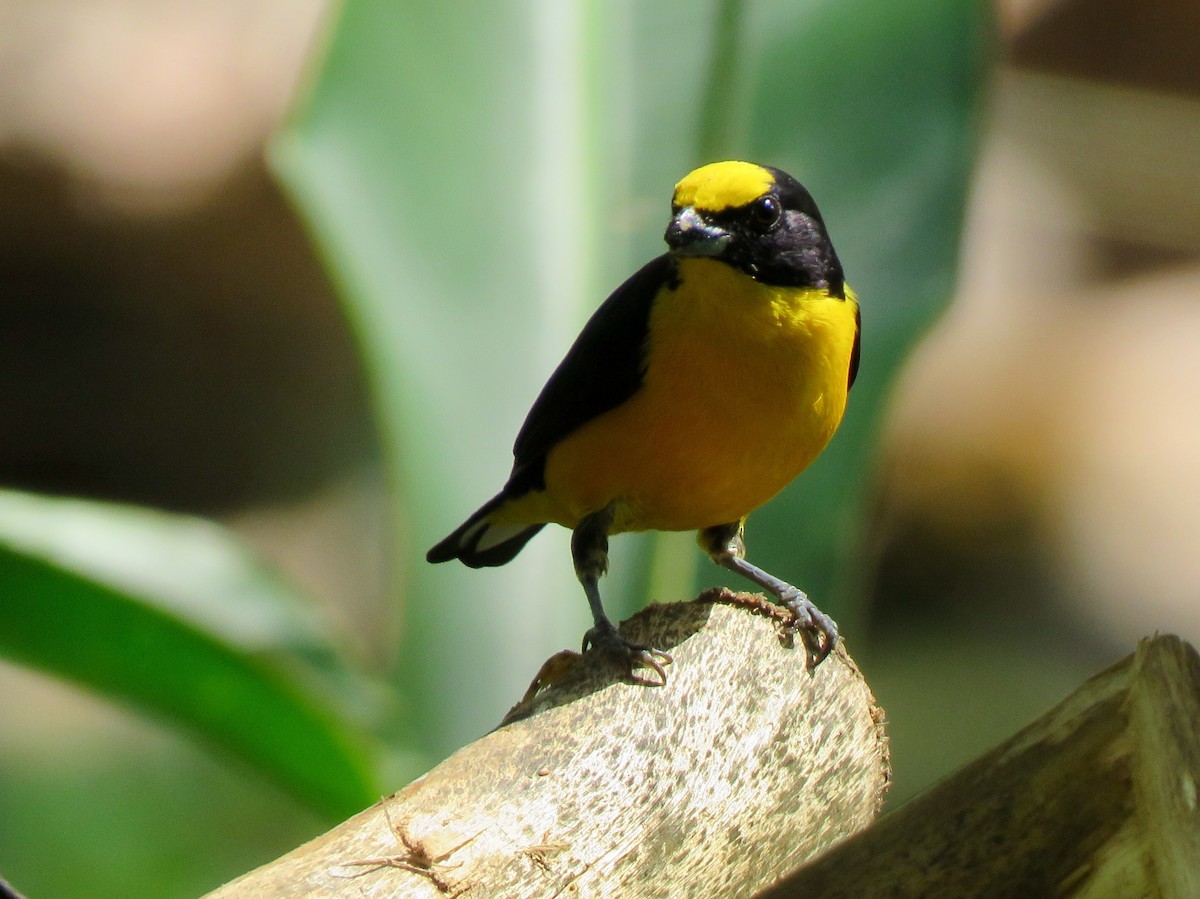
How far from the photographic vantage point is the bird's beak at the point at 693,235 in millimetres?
2547

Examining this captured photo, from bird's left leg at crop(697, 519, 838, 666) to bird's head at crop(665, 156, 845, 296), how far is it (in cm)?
58

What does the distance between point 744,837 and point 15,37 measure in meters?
5.54

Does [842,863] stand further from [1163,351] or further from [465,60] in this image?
[1163,351]

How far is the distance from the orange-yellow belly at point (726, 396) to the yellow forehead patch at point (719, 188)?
15 centimetres

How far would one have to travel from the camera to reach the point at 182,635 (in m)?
2.89

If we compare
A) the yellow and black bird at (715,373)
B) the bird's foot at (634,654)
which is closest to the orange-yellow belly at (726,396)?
the yellow and black bird at (715,373)

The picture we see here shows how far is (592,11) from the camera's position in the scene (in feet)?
11.7

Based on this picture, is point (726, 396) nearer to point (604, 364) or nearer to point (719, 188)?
point (604, 364)

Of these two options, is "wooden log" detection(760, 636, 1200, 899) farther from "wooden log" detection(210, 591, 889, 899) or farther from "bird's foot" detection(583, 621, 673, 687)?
"bird's foot" detection(583, 621, 673, 687)

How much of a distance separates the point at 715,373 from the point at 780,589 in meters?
0.48

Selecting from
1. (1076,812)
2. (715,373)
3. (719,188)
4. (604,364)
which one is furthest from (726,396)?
(1076,812)

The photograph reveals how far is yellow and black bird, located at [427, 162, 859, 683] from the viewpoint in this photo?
2.70 metres

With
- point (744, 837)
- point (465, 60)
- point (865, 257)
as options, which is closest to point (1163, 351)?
point (865, 257)

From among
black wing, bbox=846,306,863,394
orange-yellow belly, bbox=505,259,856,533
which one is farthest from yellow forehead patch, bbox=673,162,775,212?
black wing, bbox=846,306,863,394
